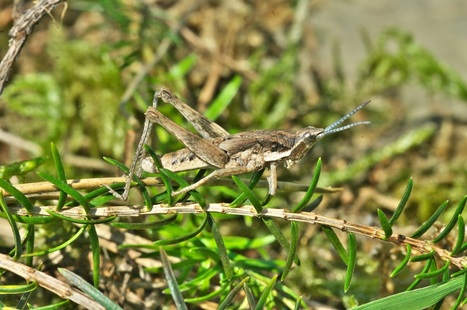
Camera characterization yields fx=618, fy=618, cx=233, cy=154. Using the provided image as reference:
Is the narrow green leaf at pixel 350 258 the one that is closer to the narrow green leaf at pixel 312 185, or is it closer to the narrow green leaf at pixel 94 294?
the narrow green leaf at pixel 312 185

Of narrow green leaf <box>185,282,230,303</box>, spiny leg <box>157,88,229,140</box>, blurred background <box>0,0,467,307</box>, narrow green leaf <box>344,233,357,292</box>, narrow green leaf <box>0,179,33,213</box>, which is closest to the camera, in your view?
narrow green leaf <box>0,179,33,213</box>

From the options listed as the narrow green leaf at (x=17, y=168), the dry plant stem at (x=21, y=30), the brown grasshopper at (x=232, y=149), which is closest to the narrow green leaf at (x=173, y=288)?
the brown grasshopper at (x=232, y=149)

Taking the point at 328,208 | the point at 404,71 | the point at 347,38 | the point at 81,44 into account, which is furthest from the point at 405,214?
the point at 81,44

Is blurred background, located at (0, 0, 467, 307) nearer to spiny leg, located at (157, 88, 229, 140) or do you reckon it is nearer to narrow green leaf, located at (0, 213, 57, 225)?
spiny leg, located at (157, 88, 229, 140)

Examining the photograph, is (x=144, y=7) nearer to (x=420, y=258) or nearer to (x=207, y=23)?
(x=207, y=23)

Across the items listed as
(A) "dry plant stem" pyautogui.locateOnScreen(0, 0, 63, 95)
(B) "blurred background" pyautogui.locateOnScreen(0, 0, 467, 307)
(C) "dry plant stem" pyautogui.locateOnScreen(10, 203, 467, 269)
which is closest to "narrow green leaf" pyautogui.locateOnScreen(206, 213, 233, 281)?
(C) "dry plant stem" pyautogui.locateOnScreen(10, 203, 467, 269)
